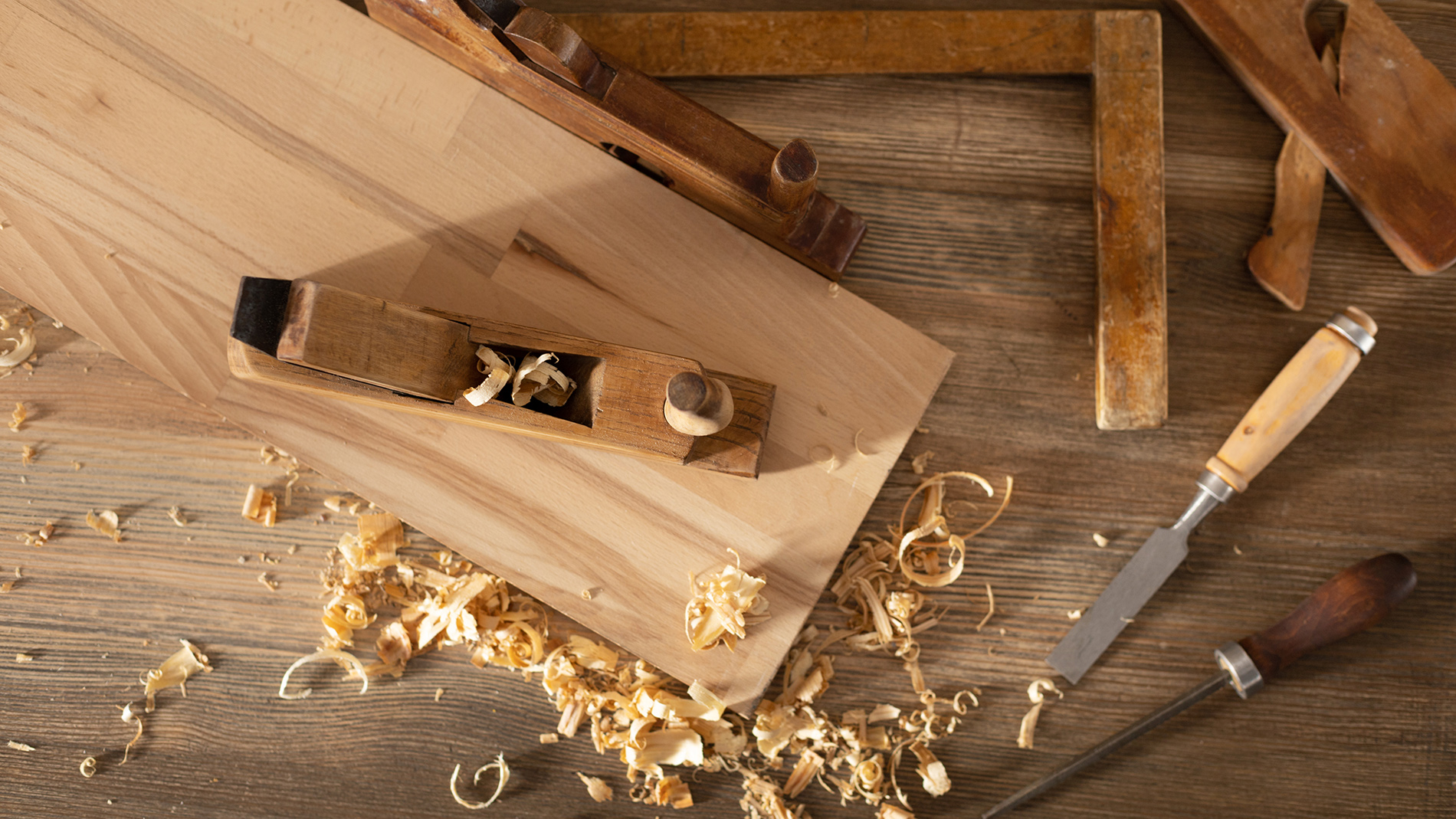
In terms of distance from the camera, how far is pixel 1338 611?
1.27m

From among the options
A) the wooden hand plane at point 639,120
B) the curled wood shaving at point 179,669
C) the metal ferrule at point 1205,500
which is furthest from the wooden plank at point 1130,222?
the curled wood shaving at point 179,669

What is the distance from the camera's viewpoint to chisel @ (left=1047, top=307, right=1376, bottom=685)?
1.29 metres

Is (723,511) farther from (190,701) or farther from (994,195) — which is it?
(190,701)

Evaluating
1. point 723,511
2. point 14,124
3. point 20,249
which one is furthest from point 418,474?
point 14,124

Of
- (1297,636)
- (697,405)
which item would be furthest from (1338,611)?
(697,405)

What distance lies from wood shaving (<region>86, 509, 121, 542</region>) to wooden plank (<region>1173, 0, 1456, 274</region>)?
215 cm

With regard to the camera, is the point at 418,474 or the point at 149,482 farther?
the point at 149,482

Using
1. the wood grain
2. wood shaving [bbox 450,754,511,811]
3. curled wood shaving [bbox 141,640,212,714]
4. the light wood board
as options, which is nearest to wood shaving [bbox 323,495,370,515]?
the light wood board

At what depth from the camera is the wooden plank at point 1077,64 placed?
1.33m

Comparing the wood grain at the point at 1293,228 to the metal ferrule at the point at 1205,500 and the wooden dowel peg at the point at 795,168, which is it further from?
the wooden dowel peg at the point at 795,168

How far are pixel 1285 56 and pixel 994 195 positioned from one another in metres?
0.54

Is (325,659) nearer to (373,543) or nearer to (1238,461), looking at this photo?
(373,543)

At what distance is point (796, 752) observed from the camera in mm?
1398

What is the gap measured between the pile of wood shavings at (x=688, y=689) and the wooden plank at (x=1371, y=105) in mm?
838
